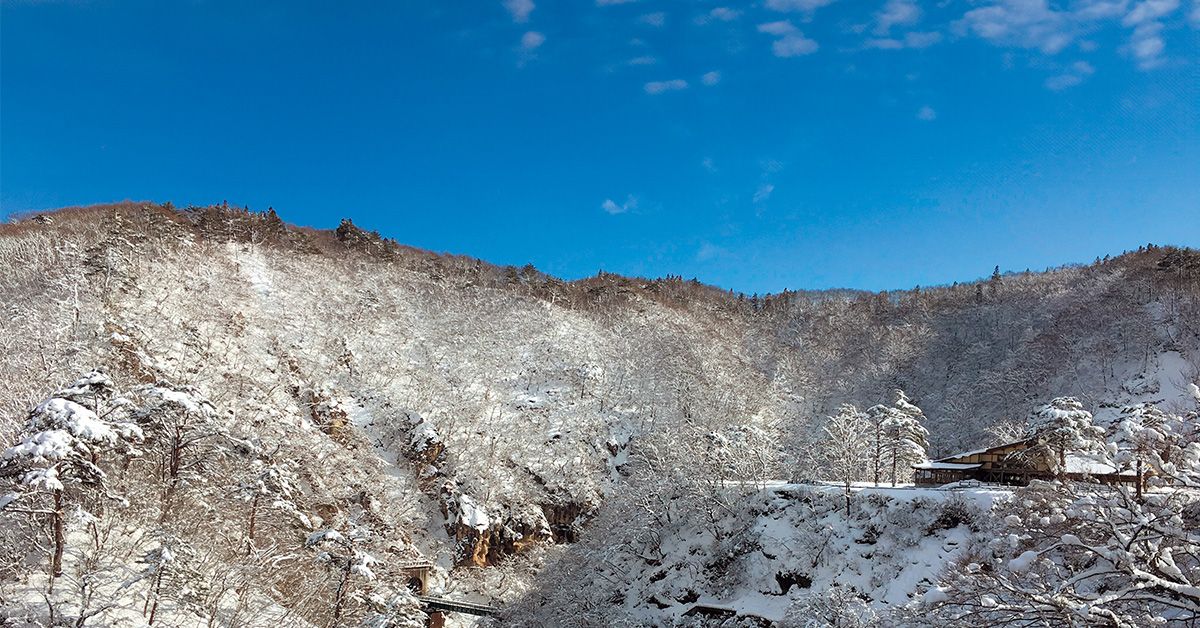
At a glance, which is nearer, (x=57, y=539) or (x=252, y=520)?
(x=57, y=539)

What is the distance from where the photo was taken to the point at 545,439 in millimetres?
52750

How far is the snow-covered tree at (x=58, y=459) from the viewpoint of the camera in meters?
11.9

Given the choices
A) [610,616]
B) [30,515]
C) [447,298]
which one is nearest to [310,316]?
[447,298]

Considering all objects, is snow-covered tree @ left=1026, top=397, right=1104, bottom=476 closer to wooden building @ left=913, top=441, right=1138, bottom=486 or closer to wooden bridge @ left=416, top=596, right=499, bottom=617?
wooden building @ left=913, top=441, right=1138, bottom=486

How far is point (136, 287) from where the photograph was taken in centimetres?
4453

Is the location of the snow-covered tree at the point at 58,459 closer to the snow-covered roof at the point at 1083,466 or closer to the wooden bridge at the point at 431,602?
the wooden bridge at the point at 431,602

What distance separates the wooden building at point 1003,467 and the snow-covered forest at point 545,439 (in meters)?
1.01

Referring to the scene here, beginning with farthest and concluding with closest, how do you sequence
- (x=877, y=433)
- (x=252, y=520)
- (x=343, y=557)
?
1. (x=877, y=433)
2. (x=252, y=520)
3. (x=343, y=557)

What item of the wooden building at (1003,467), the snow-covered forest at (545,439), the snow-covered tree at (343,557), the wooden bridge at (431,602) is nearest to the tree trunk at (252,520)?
the snow-covered forest at (545,439)

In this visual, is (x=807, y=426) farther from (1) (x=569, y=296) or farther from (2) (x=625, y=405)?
(1) (x=569, y=296)

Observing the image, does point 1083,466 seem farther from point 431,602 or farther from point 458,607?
point 431,602

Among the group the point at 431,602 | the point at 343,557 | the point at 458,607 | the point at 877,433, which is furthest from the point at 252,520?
the point at 877,433

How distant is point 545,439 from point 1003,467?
3319cm

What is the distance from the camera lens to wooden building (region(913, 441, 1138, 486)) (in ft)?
108
